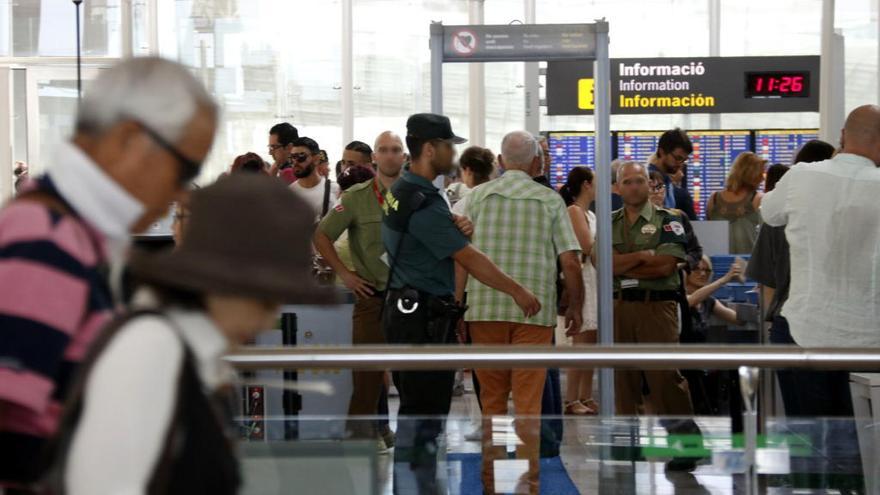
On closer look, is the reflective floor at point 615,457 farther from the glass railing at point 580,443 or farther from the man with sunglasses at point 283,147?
the man with sunglasses at point 283,147

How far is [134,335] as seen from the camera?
5.06 ft

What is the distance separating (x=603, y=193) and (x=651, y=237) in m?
0.32

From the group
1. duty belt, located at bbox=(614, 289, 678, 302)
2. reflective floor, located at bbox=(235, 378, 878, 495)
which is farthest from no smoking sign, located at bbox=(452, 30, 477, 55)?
reflective floor, located at bbox=(235, 378, 878, 495)

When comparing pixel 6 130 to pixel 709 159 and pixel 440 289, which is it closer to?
pixel 709 159

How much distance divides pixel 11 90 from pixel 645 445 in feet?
42.0

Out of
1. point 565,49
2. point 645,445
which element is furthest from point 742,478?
point 565,49

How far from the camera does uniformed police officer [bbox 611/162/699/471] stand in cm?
690

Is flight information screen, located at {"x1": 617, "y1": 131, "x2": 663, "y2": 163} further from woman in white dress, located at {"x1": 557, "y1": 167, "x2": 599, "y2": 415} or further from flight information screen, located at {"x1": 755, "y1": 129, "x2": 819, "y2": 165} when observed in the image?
woman in white dress, located at {"x1": 557, "y1": 167, "x2": 599, "y2": 415}

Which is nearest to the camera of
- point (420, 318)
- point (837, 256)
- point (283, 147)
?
point (837, 256)

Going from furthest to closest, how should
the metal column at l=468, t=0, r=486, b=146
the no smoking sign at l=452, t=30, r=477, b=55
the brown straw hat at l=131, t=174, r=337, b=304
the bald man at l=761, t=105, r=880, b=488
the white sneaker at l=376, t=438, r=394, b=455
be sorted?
the metal column at l=468, t=0, r=486, b=146, the no smoking sign at l=452, t=30, r=477, b=55, the bald man at l=761, t=105, r=880, b=488, the white sneaker at l=376, t=438, r=394, b=455, the brown straw hat at l=131, t=174, r=337, b=304

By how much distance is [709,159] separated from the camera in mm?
16172

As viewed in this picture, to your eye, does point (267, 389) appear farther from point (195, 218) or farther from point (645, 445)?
point (195, 218)

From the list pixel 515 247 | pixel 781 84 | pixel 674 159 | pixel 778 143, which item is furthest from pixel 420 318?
pixel 778 143

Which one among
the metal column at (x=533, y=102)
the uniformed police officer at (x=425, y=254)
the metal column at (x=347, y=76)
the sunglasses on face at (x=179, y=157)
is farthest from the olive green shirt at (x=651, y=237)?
the metal column at (x=347, y=76)
